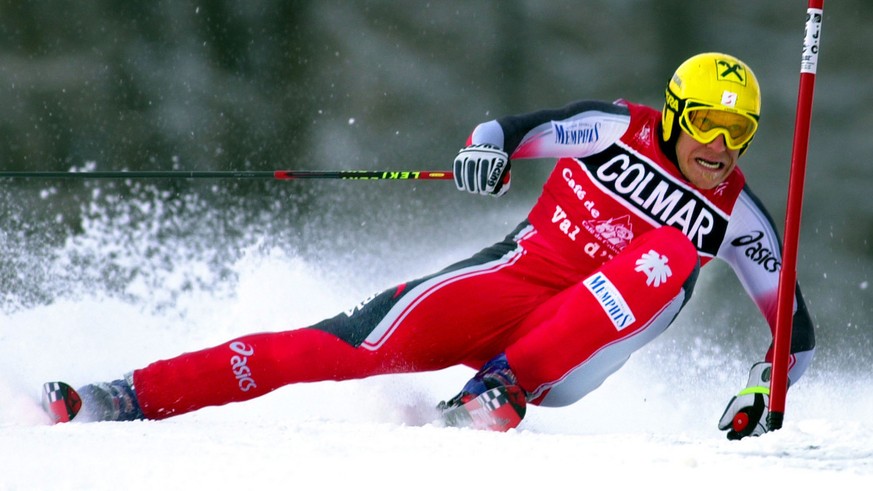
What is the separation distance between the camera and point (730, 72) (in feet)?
9.11

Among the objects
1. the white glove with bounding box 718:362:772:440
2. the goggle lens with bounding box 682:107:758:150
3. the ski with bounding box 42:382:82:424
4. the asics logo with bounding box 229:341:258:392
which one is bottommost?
the white glove with bounding box 718:362:772:440

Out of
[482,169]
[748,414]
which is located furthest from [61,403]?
[748,414]

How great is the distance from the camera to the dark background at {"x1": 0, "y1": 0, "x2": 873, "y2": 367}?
4918mm

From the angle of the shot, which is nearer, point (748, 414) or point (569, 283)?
point (748, 414)

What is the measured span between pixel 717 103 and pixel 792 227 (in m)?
0.54

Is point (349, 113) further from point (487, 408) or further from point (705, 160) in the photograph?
point (487, 408)

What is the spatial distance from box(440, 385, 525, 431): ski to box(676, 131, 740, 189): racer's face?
75 centimetres

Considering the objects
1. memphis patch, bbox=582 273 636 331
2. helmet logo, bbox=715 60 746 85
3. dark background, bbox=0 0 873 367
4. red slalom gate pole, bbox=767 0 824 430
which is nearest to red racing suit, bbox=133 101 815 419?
memphis patch, bbox=582 273 636 331

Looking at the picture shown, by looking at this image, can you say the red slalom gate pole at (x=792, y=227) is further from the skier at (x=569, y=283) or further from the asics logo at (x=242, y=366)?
the asics logo at (x=242, y=366)

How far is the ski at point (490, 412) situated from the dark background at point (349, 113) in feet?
7.90

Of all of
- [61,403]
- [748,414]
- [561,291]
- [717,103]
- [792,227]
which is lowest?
[748,414]

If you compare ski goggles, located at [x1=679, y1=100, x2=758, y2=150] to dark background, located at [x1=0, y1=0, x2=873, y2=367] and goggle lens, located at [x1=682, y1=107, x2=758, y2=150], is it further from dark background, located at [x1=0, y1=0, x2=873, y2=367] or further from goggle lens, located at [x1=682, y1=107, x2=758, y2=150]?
dark background, located at [x1=0, y1=0, x2=873, y2=367]

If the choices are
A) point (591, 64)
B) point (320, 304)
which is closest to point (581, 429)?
point (320, 304)

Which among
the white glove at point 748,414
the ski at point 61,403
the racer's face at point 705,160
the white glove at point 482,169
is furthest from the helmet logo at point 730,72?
the ski at point 61,403
